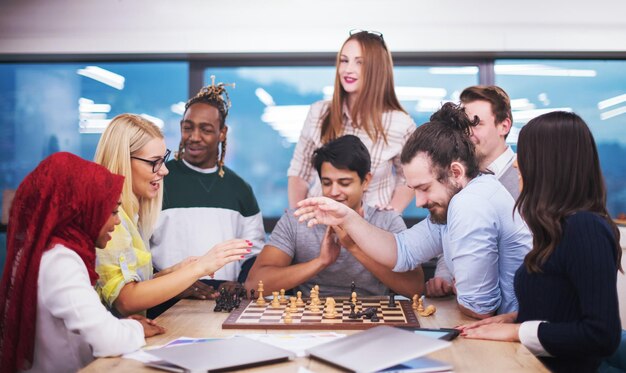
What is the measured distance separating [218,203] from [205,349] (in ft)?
5.98

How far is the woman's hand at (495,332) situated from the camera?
75.5 inches

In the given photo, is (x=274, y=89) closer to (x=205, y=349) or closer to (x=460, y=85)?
(x=460, y=85)

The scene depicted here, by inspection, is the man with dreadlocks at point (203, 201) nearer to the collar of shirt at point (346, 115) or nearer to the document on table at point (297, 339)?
the collar of shirt at point (346, 115)

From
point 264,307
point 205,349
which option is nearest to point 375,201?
point 264,307

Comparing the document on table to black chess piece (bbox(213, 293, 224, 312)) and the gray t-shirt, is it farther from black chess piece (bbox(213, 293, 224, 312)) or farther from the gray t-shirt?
the gray t-shirt

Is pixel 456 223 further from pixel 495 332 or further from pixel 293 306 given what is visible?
pixel 293 306

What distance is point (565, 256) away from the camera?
1.83 m

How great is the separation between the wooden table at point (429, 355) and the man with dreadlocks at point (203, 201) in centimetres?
93

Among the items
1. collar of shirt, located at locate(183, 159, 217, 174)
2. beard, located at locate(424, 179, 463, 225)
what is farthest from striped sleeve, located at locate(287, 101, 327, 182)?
beard, located at locate(424, 179, 463, 225)

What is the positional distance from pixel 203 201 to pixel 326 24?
1.81 m

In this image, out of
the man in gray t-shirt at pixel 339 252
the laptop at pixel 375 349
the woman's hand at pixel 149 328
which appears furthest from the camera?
the man in gray t-shirt at pixel 339 252

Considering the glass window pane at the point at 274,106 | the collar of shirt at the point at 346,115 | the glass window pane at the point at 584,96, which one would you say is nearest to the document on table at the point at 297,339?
the collar of shirt at the point at 346,115

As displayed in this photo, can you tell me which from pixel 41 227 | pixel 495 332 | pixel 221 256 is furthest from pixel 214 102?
pixel 495 332

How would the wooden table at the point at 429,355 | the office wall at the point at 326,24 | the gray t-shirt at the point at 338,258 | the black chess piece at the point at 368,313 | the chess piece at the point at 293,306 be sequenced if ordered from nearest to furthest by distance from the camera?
1. the wooden table at the point at 429,355
2. the black chess piece at the point at 368,313
3. the chess piece at the point at 293,306
4. the gray t-shirt at the point at 338,258
5. the office wall at the point at 326,24
